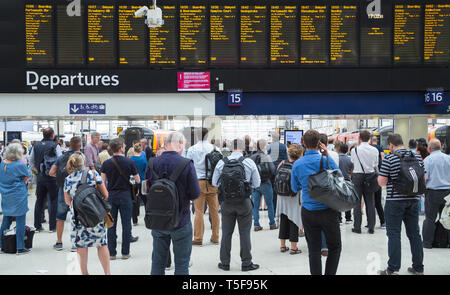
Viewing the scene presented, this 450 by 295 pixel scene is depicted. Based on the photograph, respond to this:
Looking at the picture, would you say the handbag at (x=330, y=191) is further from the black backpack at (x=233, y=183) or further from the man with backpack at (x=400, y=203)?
the black backpack at (x=233, y=183)

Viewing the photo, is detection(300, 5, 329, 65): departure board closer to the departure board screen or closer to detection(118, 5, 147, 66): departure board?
the departure board screen

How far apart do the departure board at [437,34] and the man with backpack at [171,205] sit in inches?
334

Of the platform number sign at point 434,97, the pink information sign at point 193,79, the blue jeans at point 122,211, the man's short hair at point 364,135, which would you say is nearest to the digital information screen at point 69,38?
the pink information sign at point 193,79

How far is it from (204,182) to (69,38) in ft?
17.7

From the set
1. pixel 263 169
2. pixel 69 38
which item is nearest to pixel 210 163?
pixel 263 169

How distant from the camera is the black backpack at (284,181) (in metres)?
7.11

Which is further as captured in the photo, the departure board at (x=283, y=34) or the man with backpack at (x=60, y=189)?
the departure board at (x=283, y=34)

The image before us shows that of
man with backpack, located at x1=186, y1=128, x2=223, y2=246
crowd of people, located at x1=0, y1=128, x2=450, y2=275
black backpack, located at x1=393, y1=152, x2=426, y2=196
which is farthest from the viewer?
man with backpack, located at x1=186, y1=128, x2=223, y2=246

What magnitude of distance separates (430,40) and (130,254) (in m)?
8.41

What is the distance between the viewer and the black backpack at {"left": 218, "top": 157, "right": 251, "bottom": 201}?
5996mm

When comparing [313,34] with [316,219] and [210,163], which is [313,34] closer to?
[210,163]

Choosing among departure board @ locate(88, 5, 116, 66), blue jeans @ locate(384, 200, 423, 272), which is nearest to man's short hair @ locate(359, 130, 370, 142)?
blue jeans @ locate(384, 200, 423, 272)

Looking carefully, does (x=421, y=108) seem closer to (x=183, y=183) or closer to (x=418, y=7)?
(x=418, y=7)

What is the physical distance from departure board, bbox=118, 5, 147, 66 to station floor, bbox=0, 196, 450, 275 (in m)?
4.47
